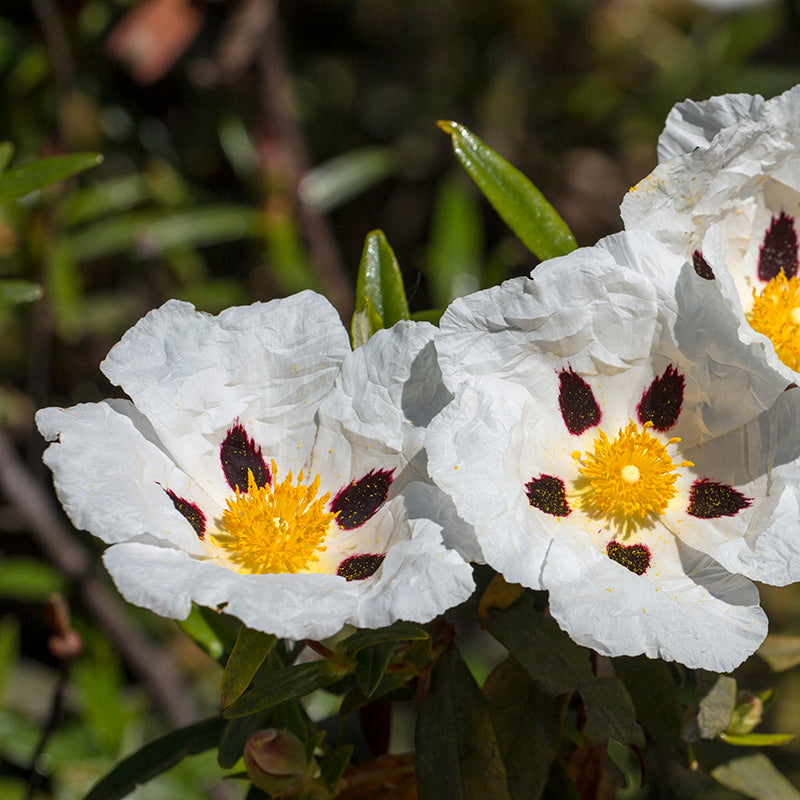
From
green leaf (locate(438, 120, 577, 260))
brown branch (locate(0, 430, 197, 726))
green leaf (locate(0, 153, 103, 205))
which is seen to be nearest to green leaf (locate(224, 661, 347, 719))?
green leaf (locate(438, 120, 577, 260))

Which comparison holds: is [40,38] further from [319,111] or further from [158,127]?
[319,111]

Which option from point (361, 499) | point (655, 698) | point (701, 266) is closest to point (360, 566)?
point (361, 499)

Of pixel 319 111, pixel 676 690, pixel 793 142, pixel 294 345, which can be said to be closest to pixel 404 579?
pixel 294 345

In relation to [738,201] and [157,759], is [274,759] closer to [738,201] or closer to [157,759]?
[157,759]

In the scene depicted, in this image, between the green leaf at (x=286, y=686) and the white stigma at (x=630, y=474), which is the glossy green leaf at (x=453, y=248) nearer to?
the white stigma at (x=630, y=474)

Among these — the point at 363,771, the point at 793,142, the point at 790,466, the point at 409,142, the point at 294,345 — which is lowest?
the point at 409,142
